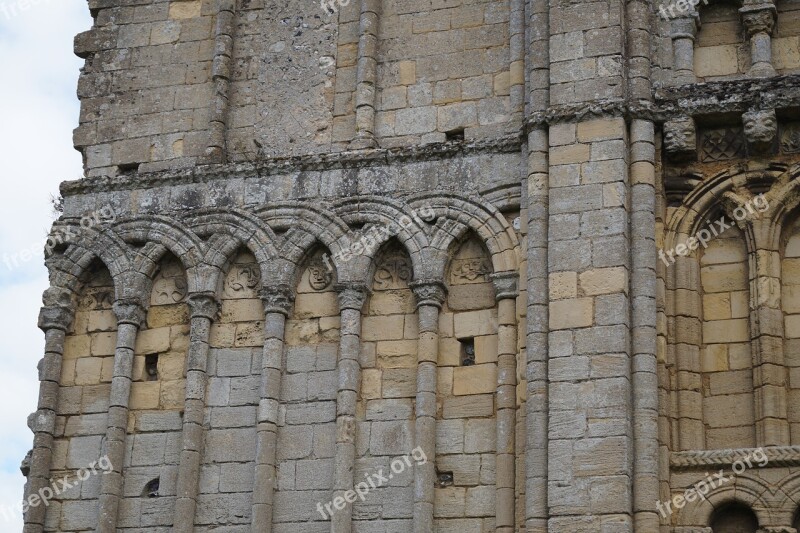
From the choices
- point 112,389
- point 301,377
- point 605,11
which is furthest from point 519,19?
point 112,389

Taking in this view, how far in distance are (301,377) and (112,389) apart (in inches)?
75.1

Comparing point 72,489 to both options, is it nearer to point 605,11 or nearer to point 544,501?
point 544,501

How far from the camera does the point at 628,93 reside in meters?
15.4

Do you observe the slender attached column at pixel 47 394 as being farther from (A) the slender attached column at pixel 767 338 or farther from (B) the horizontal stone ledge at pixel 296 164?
(A) the slender attached column at pixel 767 338

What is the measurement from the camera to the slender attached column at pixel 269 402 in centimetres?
1491

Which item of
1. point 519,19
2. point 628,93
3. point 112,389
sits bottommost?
point 112,389

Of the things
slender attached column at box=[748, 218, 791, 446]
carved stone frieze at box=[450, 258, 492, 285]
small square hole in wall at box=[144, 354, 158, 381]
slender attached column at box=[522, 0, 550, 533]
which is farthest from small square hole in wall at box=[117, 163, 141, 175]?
slender attached column at box=[748, 218, 791, 446]

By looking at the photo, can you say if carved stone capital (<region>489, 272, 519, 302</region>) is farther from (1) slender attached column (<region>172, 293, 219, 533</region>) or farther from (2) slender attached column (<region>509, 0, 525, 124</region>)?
(1) slender attached column (<region>172, 293, 219, 533</region>)

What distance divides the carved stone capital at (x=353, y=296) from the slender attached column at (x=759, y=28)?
4283 mm

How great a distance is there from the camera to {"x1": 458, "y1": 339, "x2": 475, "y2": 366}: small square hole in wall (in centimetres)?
Result: 1523

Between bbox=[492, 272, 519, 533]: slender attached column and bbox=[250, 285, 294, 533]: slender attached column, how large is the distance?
212 centimetres

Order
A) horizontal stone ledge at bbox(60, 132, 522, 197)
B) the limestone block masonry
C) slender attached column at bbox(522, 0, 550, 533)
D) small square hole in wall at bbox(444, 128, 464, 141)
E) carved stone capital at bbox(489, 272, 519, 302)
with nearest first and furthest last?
slender attached column at bbox(522, 0, 550, 533) < the limestone block masonry < carved stone capital at bbox(489, 272, 519, 302) < horizontal stone ledge at bbox(60, 132, 522, 197) < small square hole in wall at bbox(444, 128, 464, 141)

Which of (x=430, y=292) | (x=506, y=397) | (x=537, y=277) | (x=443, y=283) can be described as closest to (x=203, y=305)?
(x=430, y=292)

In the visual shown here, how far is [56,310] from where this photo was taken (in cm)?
1639
